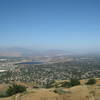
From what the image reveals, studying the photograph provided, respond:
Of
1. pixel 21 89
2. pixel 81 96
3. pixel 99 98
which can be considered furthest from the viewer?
pixel 21 89

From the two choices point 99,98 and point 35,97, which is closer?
point 99,98

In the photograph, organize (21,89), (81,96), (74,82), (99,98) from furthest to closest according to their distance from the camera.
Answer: (74,82), (21,89), (81,96), (99,98)

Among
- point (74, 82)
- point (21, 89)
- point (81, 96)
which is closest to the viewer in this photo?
point (81, 96)

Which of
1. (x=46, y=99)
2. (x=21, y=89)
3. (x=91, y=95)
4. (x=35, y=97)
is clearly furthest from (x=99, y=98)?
(x=21, y=89)

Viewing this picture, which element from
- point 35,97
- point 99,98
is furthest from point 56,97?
point 99,98

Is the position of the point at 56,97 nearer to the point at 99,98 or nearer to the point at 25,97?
the point at 25,97

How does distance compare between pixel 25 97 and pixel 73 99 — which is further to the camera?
pixel 25 97

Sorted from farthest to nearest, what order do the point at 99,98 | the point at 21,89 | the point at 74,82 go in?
1. the point at 74,82
2. the point at 21,89
3. the point at 99,98

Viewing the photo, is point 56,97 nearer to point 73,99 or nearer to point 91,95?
point 73,99
